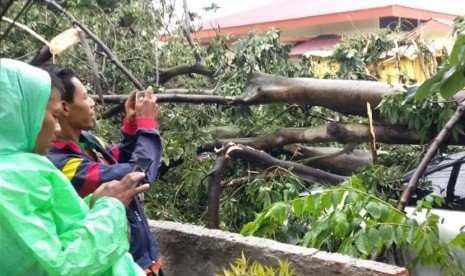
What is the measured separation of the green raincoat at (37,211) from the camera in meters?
1.41

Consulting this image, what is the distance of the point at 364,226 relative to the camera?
9.95ft

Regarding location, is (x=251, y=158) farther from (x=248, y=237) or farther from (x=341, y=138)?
(x=248, y=237)

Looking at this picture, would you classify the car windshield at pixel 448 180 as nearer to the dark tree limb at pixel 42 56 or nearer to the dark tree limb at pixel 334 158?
the dark tree limb at pixel 334 158

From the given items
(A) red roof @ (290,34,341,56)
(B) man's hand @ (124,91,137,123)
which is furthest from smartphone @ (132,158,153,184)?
(A) red roof @ (290,34,341,56)

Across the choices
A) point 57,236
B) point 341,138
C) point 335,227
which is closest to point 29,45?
point 341,138

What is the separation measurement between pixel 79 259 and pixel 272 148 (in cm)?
422

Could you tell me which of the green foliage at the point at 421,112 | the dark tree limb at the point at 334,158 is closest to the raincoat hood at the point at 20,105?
the green foliage at the point at 421,112

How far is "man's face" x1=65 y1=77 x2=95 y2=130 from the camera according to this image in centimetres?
237

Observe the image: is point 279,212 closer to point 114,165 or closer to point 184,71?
point 114,165

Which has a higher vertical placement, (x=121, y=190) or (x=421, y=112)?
(x=121, y=190)

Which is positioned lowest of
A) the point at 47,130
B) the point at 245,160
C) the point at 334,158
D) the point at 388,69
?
the point at 334,158

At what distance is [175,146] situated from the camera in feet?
16.4

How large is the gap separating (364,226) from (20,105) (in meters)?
2.01

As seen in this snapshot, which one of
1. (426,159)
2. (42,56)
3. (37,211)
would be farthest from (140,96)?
(42,56)
